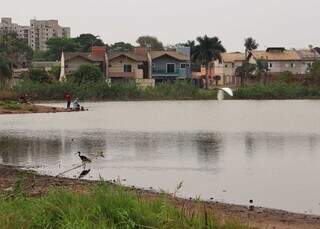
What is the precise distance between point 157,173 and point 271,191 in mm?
3825

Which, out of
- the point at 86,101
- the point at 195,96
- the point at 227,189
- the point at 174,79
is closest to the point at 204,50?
the point at 174,79

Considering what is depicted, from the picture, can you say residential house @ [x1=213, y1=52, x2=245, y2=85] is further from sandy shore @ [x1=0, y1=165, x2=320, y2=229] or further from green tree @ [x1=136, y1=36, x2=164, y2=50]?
sandy shore @ [x1=0, y1=165, x2=320, y2=229]

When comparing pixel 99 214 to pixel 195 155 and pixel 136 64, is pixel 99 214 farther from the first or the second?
pixel 136 64

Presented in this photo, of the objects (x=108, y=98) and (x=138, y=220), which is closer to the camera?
(x=138, y=220)

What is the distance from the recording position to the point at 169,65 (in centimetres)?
8994

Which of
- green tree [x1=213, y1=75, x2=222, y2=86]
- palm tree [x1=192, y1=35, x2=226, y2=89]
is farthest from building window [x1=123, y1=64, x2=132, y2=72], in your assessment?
green tree [x1=213, y1=75, x2=222, y2=86]

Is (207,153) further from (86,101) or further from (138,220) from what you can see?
(86,101)

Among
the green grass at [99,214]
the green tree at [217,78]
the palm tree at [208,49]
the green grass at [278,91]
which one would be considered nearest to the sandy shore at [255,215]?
the green grass at [99,214]

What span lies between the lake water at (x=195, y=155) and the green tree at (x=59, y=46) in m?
79.7

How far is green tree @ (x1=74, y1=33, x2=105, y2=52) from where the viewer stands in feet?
378

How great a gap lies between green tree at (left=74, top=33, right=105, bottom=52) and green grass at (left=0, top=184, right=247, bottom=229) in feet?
350

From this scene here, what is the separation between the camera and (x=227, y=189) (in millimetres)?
14383

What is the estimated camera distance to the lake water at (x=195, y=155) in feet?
46.9

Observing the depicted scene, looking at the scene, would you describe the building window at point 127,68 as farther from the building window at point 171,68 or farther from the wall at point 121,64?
the building window at point 171,68
